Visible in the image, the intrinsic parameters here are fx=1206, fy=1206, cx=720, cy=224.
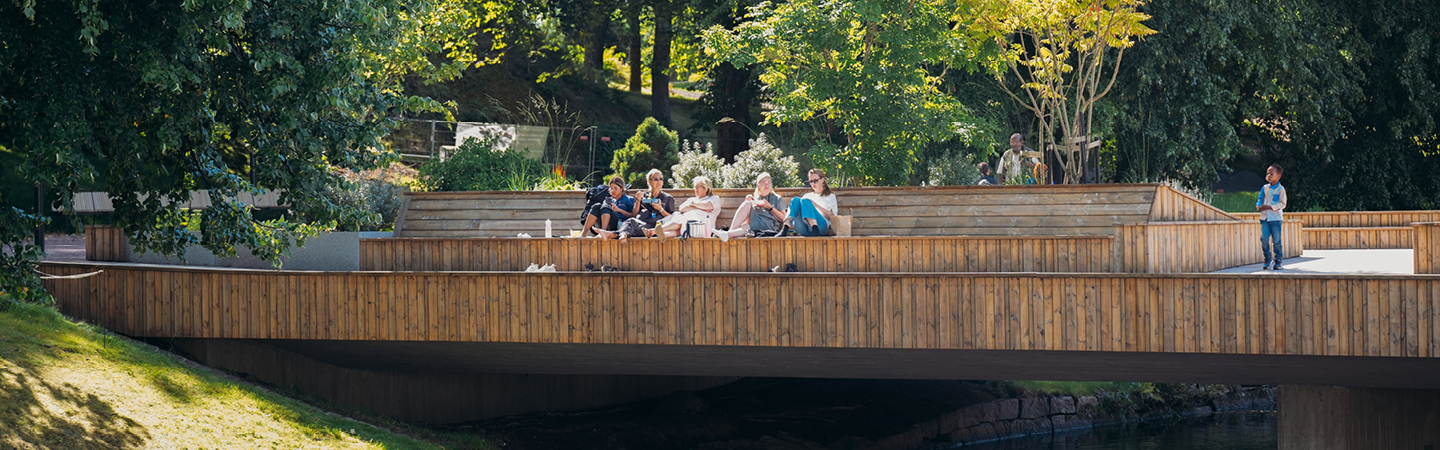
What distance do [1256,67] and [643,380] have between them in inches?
558

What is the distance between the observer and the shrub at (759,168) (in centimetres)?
1680

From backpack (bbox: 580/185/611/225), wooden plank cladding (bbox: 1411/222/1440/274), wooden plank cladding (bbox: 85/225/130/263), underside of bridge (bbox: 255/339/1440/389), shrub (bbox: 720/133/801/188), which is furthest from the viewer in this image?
shrub (bbox: 720/133/801/188)

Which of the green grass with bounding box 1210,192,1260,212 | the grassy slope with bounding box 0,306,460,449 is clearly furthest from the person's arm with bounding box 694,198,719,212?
the green grass with bounding box 1210,192,1260,212

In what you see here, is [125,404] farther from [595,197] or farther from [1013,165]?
[1013,165]

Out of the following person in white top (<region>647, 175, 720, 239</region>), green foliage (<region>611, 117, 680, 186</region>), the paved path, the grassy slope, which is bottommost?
the grassy slope

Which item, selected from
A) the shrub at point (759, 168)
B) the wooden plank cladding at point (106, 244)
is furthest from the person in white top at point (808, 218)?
the wooden plank cladding at point (106, 244)

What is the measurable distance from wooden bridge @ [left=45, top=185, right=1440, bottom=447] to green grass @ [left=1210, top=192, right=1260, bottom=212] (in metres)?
13.6

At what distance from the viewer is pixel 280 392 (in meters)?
11.7

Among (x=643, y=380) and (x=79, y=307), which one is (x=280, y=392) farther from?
(x=643, y=380)

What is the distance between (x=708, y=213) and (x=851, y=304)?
216cm

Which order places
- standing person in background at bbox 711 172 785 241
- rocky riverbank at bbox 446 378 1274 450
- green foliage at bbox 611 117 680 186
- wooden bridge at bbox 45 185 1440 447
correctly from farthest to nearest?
green foliage at bbox 611 117 680 186
rocky riverbank at bbox 446 378 1274 450
standing person in background at bbox 711 172 785 241
wooden bridge at bbox 45 185 1440 447

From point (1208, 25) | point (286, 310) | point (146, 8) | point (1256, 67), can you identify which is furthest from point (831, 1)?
point (1256, 67)

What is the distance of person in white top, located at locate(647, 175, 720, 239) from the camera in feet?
37.0

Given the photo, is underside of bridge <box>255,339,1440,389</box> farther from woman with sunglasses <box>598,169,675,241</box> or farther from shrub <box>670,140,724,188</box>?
shrub <box>670,140,724,188</box>
